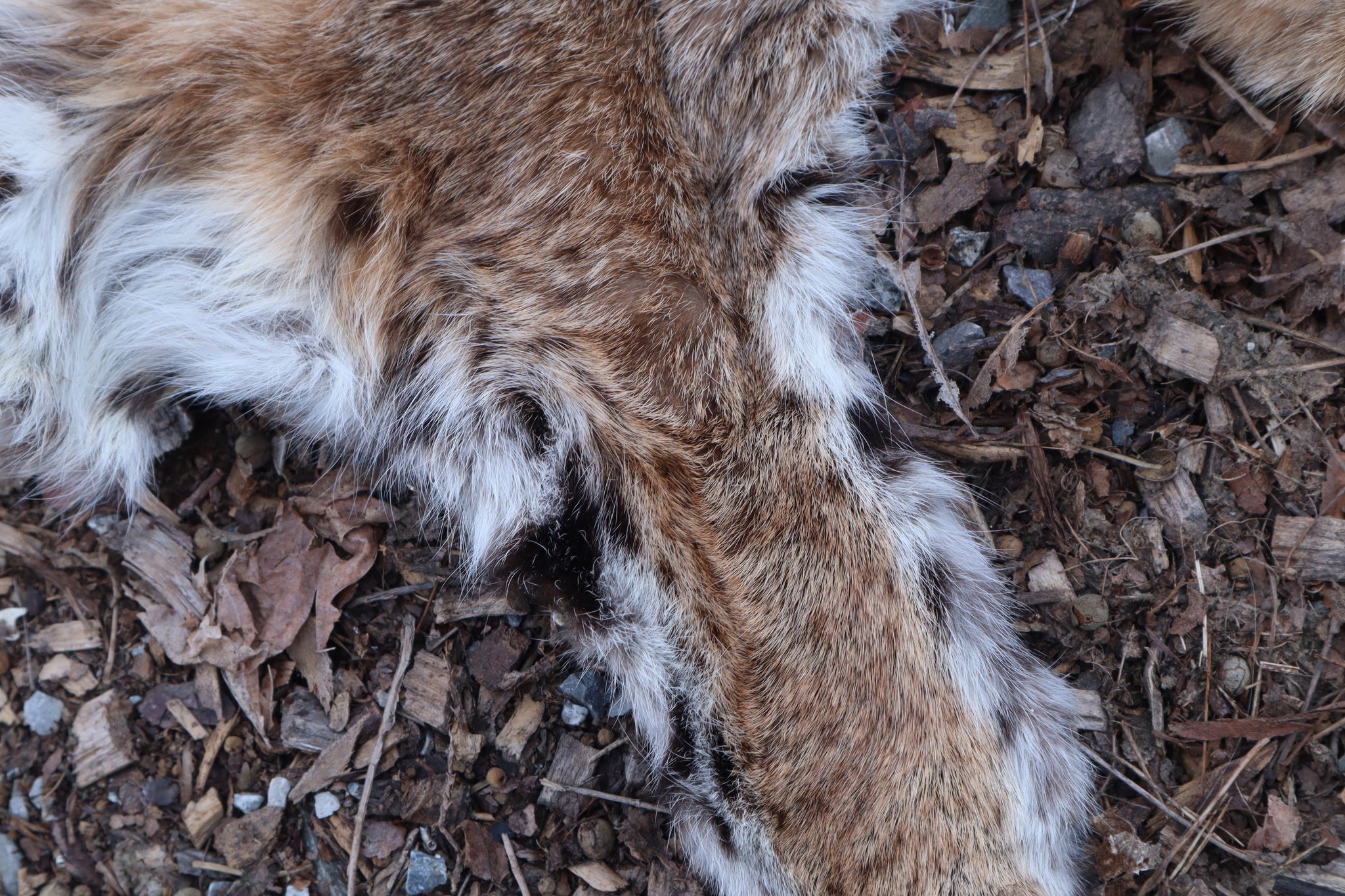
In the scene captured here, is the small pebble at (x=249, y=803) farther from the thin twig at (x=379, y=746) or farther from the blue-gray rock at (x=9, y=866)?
the blue-gray rock at (x=9, y=866)

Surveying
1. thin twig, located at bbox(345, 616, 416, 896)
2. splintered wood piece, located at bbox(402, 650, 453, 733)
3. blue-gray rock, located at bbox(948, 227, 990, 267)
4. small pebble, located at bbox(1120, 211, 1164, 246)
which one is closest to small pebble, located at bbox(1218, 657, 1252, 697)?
small pebble, located at bbox(1120, 211, 1164, 246)

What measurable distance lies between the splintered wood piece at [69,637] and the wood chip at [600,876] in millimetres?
1600

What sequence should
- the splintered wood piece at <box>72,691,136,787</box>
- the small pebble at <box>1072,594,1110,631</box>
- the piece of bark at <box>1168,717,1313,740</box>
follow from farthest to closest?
1. the splintered wood piece at <box>72,691,136,787</box>
2. the small pebble at <box>1072,594,1110,631</box>
3. the piece of bark at <box>1168,717,1313,740</box>

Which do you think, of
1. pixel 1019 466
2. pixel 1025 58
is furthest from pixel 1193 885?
pixel 1025 58

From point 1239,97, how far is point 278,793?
3217 millimetres

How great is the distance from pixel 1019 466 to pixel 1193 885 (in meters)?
1.10

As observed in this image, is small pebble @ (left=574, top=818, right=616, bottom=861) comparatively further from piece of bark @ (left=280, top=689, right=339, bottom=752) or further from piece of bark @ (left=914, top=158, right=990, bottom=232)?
piece of bark @ (left=914, top=158, right=990, bottom=232)

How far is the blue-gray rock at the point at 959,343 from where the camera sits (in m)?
2.22

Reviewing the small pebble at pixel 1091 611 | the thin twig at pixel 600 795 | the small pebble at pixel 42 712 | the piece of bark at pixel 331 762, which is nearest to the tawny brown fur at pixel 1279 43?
the small pebble at pixel 1091 611

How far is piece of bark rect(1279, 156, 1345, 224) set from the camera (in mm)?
2123

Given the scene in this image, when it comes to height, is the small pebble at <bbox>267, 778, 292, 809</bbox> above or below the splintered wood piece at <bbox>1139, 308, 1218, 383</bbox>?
below

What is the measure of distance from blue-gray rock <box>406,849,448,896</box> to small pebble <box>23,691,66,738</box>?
120cm

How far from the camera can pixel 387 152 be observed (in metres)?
1.97

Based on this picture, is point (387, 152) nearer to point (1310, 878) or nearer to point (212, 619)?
point (212, 619)
